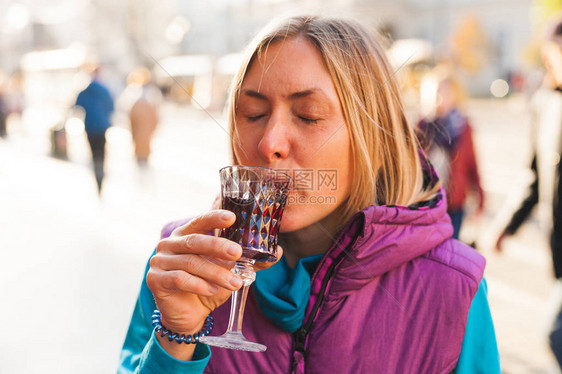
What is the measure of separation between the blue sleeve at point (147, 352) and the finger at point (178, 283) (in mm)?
157

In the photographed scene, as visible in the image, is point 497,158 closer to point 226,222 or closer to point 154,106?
point 154,106

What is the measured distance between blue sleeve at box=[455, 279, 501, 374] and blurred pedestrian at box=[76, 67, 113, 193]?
823 cm

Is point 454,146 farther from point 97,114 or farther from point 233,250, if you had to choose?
point 97,114

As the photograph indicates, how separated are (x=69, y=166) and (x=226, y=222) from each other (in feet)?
42.7

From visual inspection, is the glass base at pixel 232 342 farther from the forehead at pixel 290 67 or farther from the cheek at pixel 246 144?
the forehead at pixel 290 67

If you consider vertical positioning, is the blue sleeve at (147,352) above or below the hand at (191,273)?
below

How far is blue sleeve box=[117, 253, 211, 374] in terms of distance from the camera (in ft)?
3.97

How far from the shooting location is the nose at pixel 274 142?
132 centimetres

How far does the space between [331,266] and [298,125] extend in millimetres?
385

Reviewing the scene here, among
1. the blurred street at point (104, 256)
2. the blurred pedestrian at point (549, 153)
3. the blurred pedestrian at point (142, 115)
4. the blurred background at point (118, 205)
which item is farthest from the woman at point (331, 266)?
the blurred pedestrian at point (142, 115)

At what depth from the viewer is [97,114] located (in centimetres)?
884

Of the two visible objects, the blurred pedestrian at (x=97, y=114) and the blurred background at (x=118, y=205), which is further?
the blurred pedestrian at (x=97, y=114)

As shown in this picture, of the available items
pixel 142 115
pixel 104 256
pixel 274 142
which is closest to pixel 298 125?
pixel 274 142

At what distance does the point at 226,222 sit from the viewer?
3.66 feet
